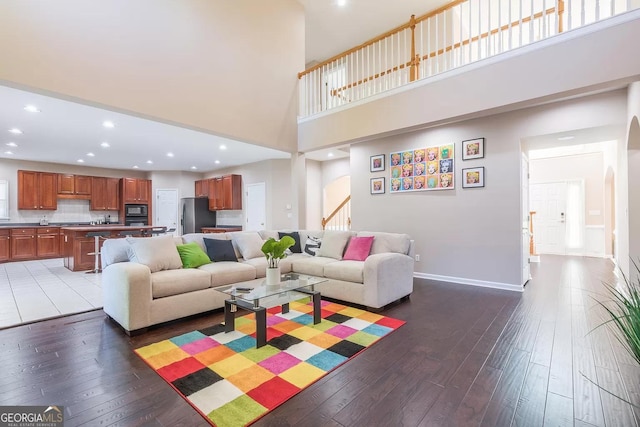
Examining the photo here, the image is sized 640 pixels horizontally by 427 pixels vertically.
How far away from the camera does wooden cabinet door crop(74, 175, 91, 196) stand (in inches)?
335

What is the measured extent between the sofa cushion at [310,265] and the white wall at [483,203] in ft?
6.22

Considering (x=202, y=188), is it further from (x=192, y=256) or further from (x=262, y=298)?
(x=262, y=298)

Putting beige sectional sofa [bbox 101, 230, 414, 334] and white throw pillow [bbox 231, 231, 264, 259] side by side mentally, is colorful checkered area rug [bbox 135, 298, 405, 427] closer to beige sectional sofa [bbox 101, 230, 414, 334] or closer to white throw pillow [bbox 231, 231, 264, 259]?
beige sectional sofa [bbox 101, 230, 414, 334]

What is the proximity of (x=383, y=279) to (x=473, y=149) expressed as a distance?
8.82 feet

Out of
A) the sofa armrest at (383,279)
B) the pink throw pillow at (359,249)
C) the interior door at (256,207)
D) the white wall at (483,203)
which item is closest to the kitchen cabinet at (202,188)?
the interior door at (256,207)

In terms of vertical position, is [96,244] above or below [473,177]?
below

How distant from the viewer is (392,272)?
3592 millimetres

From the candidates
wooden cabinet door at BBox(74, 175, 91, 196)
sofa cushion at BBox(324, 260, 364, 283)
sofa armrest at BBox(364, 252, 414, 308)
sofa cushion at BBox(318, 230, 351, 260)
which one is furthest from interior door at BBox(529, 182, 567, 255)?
wooden cabinet door at BBox(74, 175, 91, 196)

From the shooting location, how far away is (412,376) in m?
2.10

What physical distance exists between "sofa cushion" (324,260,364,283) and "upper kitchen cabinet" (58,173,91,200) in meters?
8.53

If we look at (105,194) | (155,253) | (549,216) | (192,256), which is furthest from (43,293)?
(549,216)

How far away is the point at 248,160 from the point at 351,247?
5.24m

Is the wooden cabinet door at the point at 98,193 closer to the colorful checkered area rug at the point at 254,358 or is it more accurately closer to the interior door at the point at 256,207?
the interior door at the point at 256,207

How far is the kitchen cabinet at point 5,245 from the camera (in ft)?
23.1
